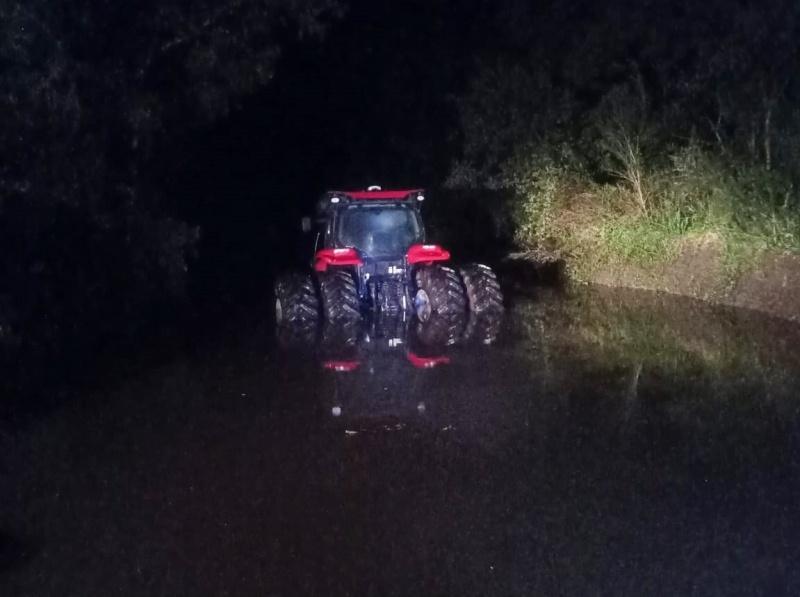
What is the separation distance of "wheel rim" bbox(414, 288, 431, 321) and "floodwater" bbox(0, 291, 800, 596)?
131cm

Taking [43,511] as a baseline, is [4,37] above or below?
above

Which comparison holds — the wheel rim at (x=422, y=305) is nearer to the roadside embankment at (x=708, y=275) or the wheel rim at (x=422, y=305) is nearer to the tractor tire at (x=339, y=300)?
the tractor tire at (x=339, y=300)

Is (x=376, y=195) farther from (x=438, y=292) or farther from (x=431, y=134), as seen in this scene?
(x=431, y=134)

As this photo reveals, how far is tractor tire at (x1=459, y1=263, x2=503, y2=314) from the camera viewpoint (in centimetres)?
1753

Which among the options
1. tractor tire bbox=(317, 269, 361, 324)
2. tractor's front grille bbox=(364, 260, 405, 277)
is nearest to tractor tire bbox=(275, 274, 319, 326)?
tractor tire bbox=(317, 269, 361, 324)

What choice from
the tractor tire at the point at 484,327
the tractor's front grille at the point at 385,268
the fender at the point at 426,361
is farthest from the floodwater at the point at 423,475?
the tractor's front grille at the point at 385,268

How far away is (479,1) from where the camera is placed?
34.1 m

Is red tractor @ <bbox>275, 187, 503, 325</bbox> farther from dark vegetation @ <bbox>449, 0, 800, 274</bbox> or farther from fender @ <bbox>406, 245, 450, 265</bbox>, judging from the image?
dark vegetation @ <bbox>449, 0, 800, 274</bbox>

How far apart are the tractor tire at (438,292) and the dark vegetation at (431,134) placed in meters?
4.21

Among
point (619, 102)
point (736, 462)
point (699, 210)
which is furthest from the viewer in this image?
point (619, 102)

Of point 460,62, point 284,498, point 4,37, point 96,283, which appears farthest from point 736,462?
point 460,62

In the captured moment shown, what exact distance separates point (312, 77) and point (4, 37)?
25614 mm

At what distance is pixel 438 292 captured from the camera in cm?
1683

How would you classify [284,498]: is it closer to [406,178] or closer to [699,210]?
[699,210]
